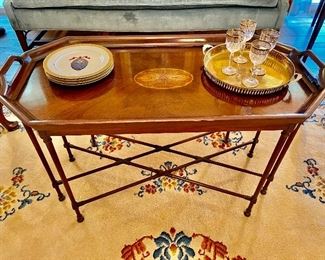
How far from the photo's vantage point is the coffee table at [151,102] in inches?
30.3

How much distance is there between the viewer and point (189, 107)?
83 centimetres

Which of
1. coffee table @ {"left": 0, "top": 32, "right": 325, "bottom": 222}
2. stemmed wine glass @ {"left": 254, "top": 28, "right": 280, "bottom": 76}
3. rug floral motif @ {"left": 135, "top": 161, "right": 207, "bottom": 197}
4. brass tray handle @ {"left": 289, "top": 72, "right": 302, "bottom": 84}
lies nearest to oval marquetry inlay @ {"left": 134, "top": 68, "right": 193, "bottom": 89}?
coffee table @ {"left": 0, "top": 32, "right": 325, "bottom": 222}

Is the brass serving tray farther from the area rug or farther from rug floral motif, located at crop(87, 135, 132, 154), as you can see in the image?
rug floral motif, located at crop(87, 135, 132, 154)

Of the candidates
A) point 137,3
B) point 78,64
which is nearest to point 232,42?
point 78,64

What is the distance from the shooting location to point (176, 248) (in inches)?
40.0

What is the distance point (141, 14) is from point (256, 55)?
117 centimetres

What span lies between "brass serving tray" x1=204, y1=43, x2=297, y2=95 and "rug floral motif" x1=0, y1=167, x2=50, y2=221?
2.97 ft

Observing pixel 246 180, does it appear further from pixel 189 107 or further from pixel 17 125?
pixel 17 125

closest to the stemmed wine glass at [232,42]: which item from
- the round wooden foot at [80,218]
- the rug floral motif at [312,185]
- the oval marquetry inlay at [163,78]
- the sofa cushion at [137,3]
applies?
the oval marquetry inlay at [163,78]

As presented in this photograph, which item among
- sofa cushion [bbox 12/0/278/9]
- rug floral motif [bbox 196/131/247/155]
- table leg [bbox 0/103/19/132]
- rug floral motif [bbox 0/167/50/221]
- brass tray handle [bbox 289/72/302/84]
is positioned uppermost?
brass tray handle [bbox 289/72/302/84]

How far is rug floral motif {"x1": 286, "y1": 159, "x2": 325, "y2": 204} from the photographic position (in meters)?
1.20

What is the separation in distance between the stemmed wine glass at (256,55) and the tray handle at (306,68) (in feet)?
0.49

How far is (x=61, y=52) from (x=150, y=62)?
1.12 feet

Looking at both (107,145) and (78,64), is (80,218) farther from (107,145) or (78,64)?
(78,64)
